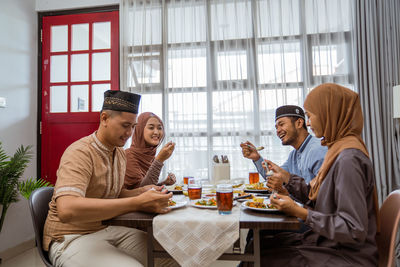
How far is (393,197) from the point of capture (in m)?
1.35

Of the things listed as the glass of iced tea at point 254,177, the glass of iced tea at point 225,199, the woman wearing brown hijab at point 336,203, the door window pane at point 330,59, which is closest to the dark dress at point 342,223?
the woman wearing brown hijab at point 336,203

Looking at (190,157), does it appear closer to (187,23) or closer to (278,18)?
(187,23)

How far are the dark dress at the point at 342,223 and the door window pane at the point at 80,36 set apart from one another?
3332 mm

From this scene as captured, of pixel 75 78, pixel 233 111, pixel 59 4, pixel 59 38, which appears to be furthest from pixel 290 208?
pixel 59 4

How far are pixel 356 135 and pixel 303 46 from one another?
220 cm

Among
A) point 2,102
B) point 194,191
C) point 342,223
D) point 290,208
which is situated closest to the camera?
point 342,223

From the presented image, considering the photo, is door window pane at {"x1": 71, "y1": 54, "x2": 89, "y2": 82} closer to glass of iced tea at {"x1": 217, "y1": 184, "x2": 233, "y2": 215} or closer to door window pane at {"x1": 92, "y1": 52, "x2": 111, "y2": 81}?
door window pane at {"x1": 92, "y1": 52, "x2": 111, "y2": 81}

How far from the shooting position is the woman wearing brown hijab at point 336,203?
104cm

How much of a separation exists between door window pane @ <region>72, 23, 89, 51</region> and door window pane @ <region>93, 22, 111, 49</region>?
0.34 ft

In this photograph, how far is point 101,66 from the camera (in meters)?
3.53

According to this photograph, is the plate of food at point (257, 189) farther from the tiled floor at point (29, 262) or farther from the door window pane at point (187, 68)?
the door window pane at point (187, 68)

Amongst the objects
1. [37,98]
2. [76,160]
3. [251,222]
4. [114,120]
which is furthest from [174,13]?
[251,222]

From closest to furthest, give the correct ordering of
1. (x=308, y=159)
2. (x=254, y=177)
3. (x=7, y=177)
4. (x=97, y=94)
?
(x=308, y=159) → (x=254, y=177) → (x=7, y=177) → (x=97, y=94)

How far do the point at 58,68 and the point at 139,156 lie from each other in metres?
2.15
